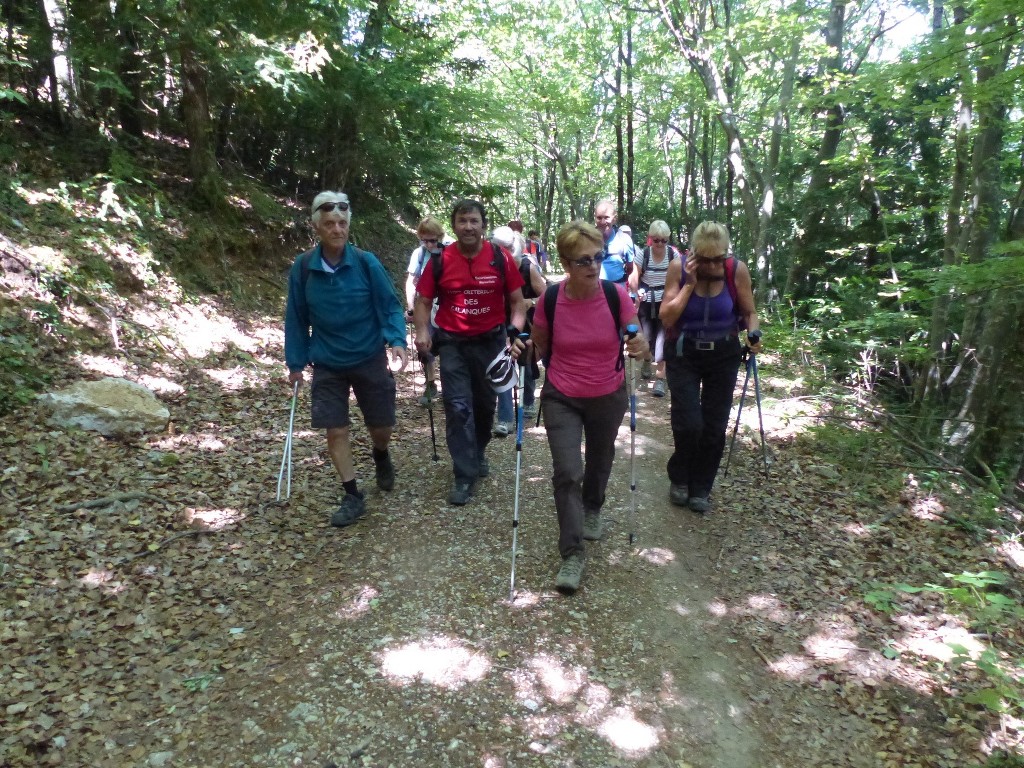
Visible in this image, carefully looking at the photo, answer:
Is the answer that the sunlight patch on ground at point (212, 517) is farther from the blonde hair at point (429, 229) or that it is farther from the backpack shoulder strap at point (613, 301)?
the blonde hair at point (429, 229)

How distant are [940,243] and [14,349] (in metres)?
13.8

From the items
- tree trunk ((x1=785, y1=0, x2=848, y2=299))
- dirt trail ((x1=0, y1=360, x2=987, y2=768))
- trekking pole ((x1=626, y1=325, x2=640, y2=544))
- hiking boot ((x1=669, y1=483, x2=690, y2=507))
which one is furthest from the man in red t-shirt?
tree trunk ((x1=785, y1=0, x2=848, y2=299))

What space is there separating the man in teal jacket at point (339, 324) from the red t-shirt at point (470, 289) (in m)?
0.46

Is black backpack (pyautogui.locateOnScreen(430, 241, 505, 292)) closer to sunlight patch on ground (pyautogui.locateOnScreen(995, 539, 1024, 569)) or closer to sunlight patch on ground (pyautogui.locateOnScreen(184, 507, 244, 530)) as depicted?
sunlight patch on ground (pyautogui.locateOnScreen(184, 507, 244, 530))

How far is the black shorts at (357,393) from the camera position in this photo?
4605 millimetres

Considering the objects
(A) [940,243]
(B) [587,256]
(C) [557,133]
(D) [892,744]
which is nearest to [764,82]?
(A) [940,243]

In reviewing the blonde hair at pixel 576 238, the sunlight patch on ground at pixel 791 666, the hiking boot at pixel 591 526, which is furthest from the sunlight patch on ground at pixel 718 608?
the blonde hair at pixel 576 238

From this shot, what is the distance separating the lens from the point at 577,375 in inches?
158

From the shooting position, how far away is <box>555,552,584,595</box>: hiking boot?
→ 409 centimetres

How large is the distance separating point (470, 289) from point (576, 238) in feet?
4.59

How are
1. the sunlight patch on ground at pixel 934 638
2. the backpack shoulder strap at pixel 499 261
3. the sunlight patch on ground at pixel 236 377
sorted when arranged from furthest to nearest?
the sunlight patch on ground at pixel 236 377, the backpack shoulder strap at pixel 499 261, the sunlight patch on ground at pixel 934 638

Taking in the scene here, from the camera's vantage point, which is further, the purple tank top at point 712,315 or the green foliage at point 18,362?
the green foliage at point 18,362

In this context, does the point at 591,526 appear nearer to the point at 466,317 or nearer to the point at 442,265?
the point at 466,317

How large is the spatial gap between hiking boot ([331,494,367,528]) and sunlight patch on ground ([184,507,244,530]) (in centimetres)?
74
